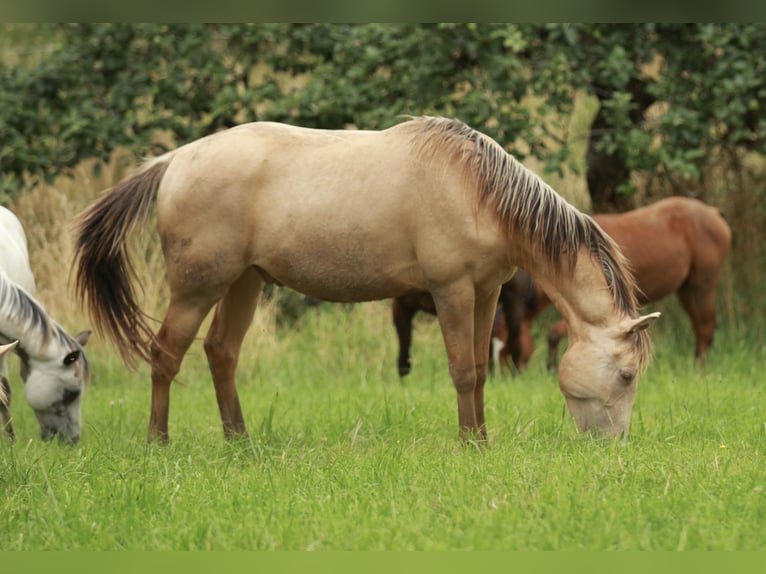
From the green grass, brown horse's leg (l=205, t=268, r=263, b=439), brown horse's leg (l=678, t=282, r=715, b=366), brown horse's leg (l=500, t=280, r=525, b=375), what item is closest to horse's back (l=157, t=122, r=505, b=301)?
brown horse's leg (l=205, t=268, r=263, b=439)

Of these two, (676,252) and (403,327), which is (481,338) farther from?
(676,252)

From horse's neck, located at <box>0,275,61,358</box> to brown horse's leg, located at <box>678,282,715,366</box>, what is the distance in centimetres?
554

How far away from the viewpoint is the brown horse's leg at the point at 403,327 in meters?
9.11

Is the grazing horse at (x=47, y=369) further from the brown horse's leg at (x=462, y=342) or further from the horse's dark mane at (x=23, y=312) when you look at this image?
the brown horse's leg at (x=462, y=342)

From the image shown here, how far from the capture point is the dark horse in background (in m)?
9.81

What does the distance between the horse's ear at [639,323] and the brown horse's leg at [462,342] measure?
2.81 ft

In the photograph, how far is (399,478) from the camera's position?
5262 millimetres

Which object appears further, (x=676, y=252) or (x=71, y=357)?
(x=676, y=252)

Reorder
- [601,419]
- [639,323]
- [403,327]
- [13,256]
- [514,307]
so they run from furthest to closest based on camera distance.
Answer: [514,307] → [403,327] → [13,256] → [601,419] → [639,323]

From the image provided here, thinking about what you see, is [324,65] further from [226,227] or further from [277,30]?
[226,227]

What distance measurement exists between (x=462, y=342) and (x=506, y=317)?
3.33m

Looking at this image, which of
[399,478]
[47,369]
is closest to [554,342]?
[47,369]

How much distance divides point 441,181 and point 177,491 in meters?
2.28

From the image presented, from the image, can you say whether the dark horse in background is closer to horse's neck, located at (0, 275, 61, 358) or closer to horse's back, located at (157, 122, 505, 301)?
horse's back, located at (157, 122, 505, 301)
